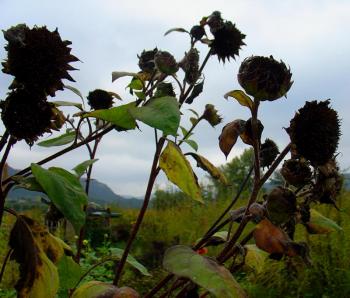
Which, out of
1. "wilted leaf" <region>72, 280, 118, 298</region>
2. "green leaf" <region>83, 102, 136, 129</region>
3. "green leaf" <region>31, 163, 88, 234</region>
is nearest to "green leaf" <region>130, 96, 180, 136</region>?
"green leaf" <region>83, 102, 136, 129</region>

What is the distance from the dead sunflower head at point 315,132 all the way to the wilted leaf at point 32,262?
40 cm

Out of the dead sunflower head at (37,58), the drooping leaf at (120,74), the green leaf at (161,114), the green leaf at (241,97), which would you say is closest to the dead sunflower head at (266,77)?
the green leaf at (241,97)

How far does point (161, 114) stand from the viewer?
654mm

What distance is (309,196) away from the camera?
0.81 metres

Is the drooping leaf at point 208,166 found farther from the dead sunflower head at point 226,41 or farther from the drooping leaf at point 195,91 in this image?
the dead sunflower head at point 226,41

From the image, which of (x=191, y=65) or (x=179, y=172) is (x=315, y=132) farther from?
(x=191, y=65)

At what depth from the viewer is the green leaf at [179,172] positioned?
27.7 inches

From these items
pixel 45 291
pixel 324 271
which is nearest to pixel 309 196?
pixel 45 291

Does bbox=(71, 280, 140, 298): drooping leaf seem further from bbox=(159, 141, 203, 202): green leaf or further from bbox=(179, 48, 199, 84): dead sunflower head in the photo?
bbox=(179, 48, 199, 84): dead sunflower head

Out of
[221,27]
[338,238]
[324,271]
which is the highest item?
[221,27]

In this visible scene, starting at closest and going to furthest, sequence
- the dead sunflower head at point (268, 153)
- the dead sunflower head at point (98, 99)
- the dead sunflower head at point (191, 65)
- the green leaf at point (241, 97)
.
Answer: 1. the green leaf at point (241, 97)
2. the dead sunflower head at point (268, 153)
3. the dead sunflower head at point (191, 65)
4. the dead sunflower head at point (98, 99)

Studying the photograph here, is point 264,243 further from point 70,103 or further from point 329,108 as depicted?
point 70,103

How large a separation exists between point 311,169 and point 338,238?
9.97ft

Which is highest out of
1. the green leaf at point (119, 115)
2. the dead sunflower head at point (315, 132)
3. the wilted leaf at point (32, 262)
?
the dead sunflower head at point (315, 132)
